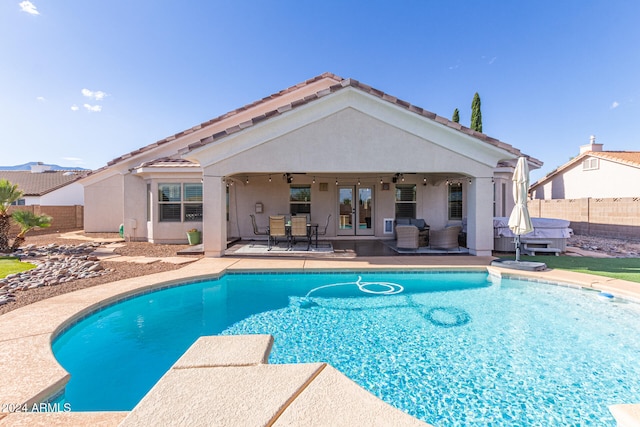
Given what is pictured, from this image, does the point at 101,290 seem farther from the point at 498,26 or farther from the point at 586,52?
the point at 586,52

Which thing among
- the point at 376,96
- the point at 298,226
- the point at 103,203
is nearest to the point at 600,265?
the point at 376,96

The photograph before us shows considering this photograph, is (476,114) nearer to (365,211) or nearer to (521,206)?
(365,211)

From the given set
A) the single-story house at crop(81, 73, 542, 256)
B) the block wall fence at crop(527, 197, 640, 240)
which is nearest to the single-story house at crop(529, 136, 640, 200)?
the block wall fence at crop(527, 197, 640, 240)

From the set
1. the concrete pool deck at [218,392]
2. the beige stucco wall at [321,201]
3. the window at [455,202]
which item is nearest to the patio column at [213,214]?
the beige stucco wall at [321,201]

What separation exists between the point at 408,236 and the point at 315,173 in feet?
18.5

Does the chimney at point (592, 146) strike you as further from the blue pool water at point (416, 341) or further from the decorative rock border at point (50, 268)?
the decorative rock border at point (50, 268)

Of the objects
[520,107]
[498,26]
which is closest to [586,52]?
[520,107]

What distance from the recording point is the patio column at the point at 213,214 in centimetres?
1021

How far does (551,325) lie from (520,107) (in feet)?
81.7

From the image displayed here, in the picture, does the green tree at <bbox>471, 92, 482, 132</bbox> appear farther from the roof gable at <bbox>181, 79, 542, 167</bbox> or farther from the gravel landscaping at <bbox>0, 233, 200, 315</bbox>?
the gravel landscaping at <bbox>0, 233, 200, 315</bbox>

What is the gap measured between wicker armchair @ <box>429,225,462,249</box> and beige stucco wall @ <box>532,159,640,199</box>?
706 inches

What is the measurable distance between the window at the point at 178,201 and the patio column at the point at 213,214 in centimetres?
358

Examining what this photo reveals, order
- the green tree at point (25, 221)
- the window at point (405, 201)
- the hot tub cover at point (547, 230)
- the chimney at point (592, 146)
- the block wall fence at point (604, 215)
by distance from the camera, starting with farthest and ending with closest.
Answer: the chimney at point (592, 146), the block wall fence at point (604, 215), the window at point (405, 201), the green tree at point (25, 221), the hot tub cover at point (547, 230)

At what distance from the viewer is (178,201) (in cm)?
1347
